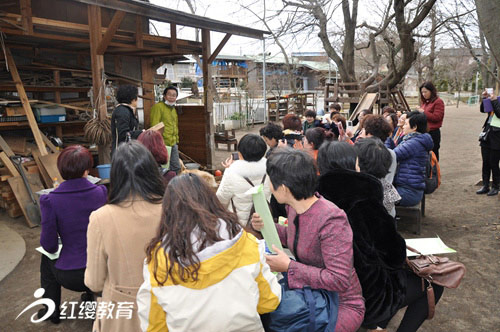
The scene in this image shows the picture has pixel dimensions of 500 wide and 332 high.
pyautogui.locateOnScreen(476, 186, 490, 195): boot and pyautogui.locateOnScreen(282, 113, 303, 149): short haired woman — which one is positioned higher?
pyautogui.locateOnScreen(282, 113, 303, 149): short haired woman

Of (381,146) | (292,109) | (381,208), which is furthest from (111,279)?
(292,109)

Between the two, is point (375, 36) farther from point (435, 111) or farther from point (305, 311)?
point (305, 311)

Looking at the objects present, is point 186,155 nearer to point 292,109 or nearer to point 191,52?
point 191,52

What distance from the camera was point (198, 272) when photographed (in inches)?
57.3

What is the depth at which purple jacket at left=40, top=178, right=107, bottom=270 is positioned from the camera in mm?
2543

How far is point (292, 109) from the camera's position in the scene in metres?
25.8

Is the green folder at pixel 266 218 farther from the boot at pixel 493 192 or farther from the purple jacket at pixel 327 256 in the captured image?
the boot at pixel 493 192

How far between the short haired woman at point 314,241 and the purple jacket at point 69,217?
139 centimetres

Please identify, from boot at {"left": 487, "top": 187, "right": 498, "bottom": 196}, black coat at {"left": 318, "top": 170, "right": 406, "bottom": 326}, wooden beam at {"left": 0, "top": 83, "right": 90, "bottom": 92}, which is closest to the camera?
black coat at {"left": 318, "top": 170, "right": 406, "bottom": 326}

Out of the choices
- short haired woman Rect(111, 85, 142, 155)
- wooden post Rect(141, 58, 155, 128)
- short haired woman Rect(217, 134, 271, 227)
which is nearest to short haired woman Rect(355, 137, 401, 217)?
short haired woman Rect(217, 134, 271, 227)

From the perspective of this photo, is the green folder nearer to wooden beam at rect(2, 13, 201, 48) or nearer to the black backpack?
the black backpack

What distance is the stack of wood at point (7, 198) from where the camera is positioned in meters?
5.61

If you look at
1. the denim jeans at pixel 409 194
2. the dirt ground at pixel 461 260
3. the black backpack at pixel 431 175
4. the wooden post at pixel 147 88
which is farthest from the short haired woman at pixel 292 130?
the wooden post at pixel 147 88

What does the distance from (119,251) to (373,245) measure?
134cm
